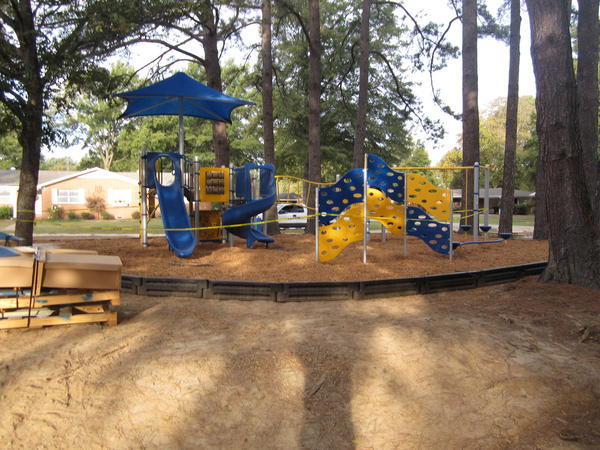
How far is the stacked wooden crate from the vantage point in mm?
4750

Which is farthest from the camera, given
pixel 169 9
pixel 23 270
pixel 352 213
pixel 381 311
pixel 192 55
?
pixel 192 55

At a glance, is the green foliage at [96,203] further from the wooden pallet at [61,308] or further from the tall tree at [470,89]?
the wooden pallet at [61,308]

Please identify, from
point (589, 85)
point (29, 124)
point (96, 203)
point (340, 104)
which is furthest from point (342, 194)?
point (96, 203)

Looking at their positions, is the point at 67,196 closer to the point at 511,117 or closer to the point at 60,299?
the point at 511,117

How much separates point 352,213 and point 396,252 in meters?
2.17

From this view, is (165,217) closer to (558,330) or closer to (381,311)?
(381,311)

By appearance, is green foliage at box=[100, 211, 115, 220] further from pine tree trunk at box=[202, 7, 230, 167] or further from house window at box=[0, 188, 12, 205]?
pine tree trunk at box=[202, 7, 230, 167]

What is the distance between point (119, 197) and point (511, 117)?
33.6 metres

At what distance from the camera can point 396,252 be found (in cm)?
1074

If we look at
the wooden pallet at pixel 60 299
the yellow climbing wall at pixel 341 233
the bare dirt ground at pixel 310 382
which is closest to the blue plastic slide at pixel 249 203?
the yellow climbing wall at pixel 341 233

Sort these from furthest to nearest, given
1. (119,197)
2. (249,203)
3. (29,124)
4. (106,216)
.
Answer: (119,197) < (106,216) < (249,203) < (29,124)

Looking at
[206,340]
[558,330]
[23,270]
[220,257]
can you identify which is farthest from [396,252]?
[23,270]

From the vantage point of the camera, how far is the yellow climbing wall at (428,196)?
33.3ft

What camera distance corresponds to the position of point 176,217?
10.7 metres
